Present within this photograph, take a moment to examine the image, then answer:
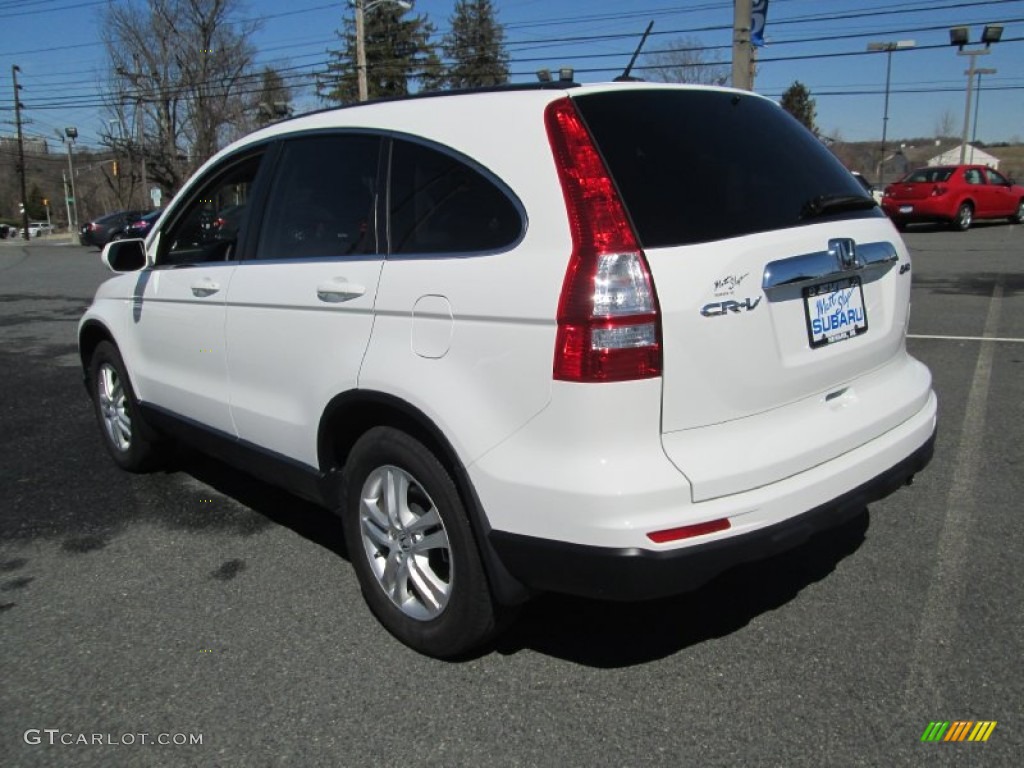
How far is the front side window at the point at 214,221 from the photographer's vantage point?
3.73 metres

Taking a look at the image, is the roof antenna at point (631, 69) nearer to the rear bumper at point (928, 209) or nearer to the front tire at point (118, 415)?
the front tire at point (118, 415)

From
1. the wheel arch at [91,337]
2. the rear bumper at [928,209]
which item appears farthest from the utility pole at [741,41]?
the wheel arch at [91,337]

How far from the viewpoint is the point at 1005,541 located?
11.5ft

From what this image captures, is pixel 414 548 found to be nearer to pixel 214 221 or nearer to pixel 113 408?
pixel 214 221

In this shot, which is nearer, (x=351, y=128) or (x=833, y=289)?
(x=833, y=289)

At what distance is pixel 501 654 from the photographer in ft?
9.41

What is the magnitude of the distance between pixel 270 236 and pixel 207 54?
176 feet

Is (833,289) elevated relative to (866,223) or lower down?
lower down

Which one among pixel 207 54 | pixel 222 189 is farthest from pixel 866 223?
pixel 207 54

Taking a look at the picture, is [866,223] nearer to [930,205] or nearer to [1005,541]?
[1005,541]

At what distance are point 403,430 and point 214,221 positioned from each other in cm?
190

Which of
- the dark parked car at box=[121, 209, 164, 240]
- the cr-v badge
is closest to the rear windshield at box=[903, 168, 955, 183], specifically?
the cr-v badge

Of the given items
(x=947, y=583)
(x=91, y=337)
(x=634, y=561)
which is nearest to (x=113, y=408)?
(x=91, y=337)

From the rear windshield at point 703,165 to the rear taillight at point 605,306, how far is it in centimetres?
8
